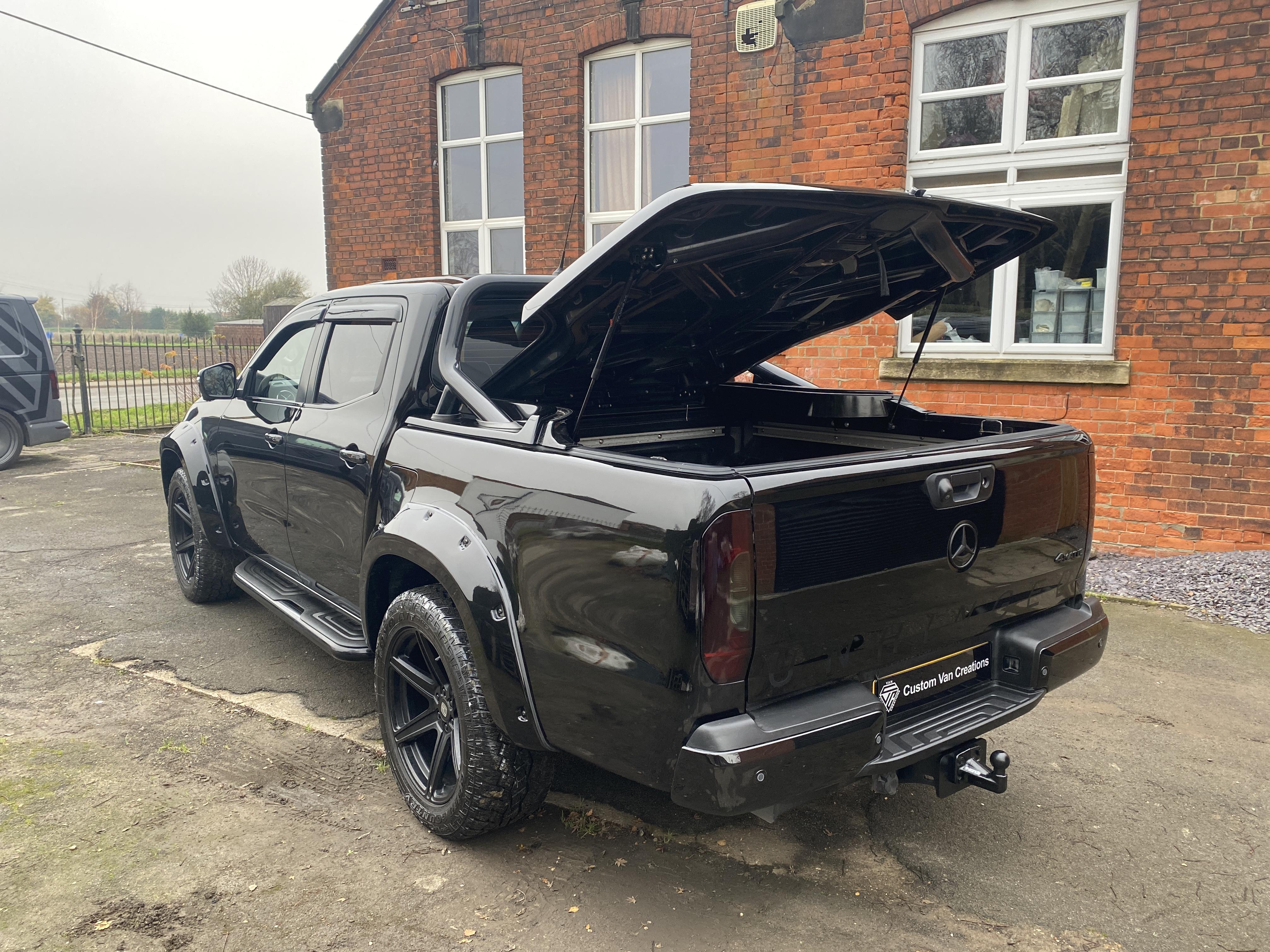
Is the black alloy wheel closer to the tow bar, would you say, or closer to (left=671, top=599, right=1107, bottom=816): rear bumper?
(left=671, top=599, right=1107, bottom=816): rear bumper

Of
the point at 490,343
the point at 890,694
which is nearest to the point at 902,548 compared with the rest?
the point at 890,694

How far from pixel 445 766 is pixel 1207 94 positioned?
6.87 m

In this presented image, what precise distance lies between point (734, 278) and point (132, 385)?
29.4 meters

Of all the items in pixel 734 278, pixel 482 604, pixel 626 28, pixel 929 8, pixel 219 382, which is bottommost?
pixel 482 604

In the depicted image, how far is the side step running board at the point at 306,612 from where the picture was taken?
3.49 m

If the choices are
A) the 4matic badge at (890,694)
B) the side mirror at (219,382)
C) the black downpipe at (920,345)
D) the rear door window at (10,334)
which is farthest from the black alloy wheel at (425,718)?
the rear door window at (10,334)

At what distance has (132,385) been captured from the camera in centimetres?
2759

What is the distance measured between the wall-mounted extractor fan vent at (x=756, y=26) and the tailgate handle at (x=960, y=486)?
21.4ft

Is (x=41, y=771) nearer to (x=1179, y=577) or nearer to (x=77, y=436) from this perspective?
(x=1179, y=577)

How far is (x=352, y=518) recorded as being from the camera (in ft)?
11.5

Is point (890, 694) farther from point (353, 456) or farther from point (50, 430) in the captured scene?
point (50, 430)

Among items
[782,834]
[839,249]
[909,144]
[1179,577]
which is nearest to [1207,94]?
[909,144]

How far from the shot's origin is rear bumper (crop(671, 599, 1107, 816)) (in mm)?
2076

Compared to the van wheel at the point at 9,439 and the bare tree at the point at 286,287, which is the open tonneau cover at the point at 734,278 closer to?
the van wheel at the point at 9,439
